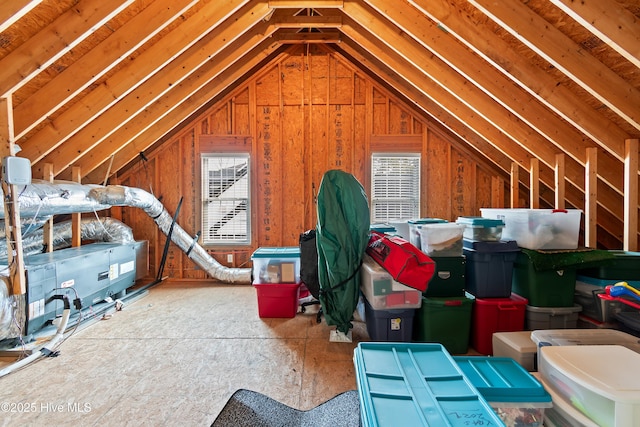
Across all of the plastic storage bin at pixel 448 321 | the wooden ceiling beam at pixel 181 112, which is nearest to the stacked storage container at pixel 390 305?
the plastic storage bin at pixel 448 321

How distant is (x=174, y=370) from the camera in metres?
2.10

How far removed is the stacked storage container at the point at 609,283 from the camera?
2.04m

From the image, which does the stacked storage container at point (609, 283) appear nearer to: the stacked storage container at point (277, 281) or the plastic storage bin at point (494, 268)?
the plastic storage bin at point (494, 268)

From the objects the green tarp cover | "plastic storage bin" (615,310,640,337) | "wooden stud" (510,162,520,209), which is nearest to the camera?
"plastic storage bin" (615,310,640,337)

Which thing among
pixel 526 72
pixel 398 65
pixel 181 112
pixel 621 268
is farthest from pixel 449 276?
pixel 181 112

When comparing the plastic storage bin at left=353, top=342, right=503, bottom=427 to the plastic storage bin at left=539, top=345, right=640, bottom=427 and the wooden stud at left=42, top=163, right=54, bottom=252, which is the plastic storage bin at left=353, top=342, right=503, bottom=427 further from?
the wooden stud at left=42, top=163, right=54, bottom=252

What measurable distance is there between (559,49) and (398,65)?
1.78m

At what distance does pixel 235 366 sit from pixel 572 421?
1.91m

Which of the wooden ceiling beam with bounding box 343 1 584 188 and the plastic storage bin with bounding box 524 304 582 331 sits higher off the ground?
the wooden ceiling beam with bounding box 343 1 584 188

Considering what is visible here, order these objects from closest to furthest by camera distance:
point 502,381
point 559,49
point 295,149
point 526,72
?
point 502,381 < point 559,49 < point 526,72 < point 295,149

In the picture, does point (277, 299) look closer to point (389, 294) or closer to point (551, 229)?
point (389, 294)

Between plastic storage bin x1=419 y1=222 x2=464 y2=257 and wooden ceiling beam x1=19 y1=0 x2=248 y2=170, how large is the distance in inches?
107

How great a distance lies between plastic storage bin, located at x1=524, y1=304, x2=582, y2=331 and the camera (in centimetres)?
223

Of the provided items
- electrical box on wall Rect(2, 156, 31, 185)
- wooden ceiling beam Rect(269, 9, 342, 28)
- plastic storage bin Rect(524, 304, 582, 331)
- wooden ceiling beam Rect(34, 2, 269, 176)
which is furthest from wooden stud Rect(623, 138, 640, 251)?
electrical box on wall Rect(2, 156, 31, 185)
